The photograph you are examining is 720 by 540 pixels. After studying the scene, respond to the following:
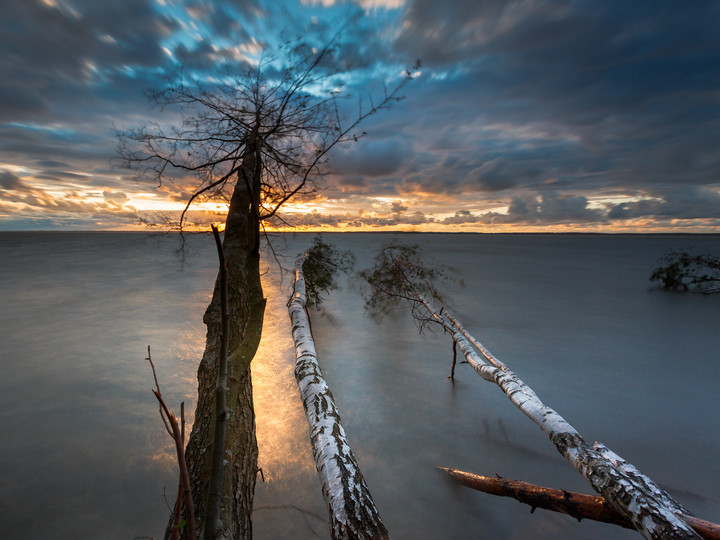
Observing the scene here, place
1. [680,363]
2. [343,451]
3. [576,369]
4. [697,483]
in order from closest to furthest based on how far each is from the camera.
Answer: [343,451] → [697,483] → [576,369] → [680,363]

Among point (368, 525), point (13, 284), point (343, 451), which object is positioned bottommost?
point (13, 284)

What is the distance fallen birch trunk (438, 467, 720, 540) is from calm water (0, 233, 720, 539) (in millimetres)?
859

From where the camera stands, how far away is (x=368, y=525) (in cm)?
228

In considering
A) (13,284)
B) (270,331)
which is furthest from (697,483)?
(13,284)

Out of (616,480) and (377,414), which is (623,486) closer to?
(616,480)

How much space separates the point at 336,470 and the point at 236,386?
122 centimetres

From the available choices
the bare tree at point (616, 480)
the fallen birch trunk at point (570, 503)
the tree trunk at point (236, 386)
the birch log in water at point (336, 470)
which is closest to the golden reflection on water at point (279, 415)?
the tree trunk at point (236, 386)

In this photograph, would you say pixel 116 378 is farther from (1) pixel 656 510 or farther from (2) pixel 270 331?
(1) pixel 656 510

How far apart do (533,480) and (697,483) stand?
2.27 m

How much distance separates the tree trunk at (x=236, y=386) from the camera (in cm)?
254

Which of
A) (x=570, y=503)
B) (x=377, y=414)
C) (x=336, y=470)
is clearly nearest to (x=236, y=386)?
(x=336, y=470)

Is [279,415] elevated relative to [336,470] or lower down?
lower down

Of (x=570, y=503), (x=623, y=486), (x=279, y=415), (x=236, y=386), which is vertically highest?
(x=236, y=386)

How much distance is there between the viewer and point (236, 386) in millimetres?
3117
